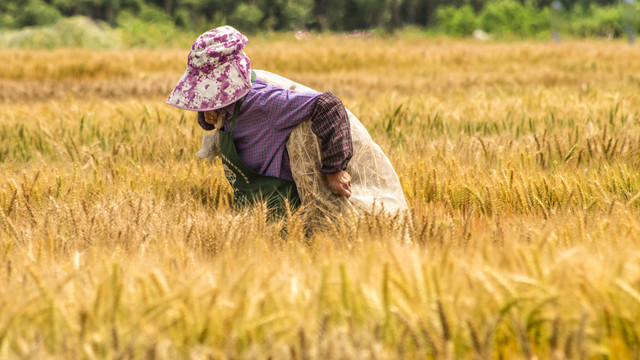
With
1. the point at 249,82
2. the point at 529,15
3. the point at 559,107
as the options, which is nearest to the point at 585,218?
the point at 249,82

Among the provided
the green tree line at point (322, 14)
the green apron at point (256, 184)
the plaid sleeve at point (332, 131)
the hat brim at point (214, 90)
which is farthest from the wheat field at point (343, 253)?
the green tree line at point (322, 14)

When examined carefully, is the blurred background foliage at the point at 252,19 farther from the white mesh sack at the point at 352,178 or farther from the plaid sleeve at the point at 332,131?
the plaid sleeve at the point at 332,131

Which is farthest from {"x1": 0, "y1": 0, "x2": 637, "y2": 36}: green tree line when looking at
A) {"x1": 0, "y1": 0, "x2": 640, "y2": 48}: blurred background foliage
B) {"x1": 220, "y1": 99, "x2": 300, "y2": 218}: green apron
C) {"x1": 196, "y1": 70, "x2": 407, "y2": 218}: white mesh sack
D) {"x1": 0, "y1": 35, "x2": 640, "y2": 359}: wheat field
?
{"x1": 196, "y1": 70, "x2": 407, "y2": 218}: white mesh sack

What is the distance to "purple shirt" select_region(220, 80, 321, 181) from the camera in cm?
208

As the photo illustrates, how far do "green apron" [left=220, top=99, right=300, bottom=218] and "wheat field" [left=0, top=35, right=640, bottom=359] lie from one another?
12cm

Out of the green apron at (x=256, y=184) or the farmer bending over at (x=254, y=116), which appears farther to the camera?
the green apron at (x=256, y=184)

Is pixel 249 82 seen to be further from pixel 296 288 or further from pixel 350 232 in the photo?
pixel 296 288

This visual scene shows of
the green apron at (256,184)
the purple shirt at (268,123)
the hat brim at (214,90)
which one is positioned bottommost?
the green apron at (256,184)

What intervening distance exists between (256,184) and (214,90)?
0.38 meters

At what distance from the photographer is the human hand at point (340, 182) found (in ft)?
6.84

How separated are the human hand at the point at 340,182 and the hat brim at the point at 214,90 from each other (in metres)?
0.42

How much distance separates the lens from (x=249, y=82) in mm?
2082

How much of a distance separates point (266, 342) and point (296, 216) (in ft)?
2.69

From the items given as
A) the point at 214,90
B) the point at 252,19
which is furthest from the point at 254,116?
the point at 252,19
